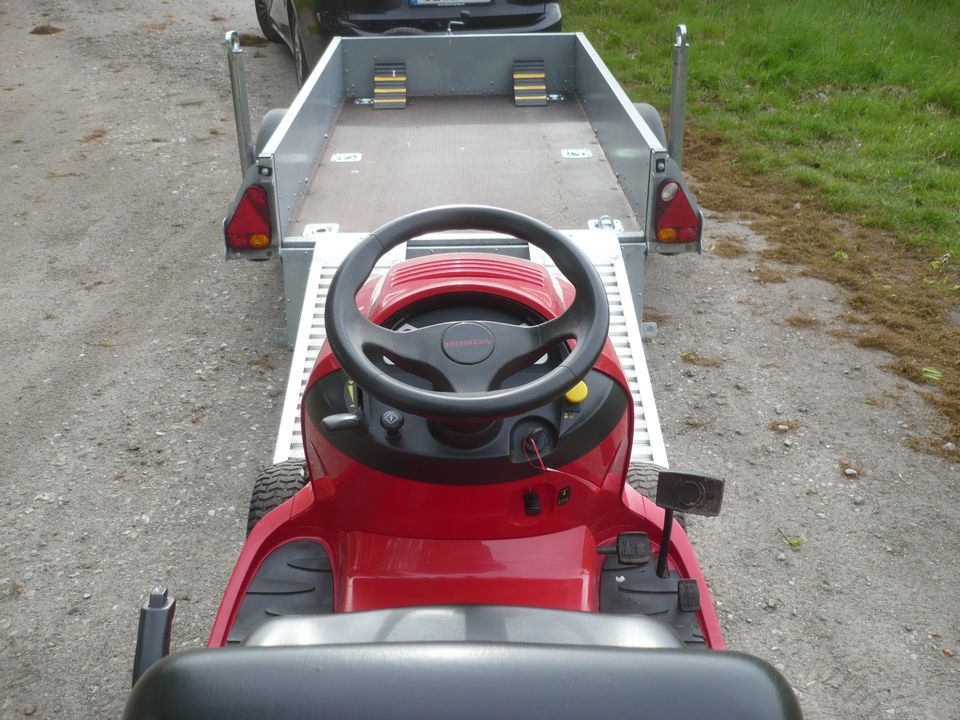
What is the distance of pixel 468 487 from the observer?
6.67 ft

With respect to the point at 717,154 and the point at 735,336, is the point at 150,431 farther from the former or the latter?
the point at 717,154

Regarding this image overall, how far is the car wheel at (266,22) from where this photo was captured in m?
9.87

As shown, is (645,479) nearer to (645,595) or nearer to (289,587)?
(645,595)

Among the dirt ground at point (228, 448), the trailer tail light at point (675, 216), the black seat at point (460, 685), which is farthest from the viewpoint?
the trailer tail light at point (675, 216)

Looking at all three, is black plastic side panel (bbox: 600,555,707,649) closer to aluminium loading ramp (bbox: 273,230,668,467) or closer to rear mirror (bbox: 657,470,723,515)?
rear mirror (bbox: 657,470,723,515)

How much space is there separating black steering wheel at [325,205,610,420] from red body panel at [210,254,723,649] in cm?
18

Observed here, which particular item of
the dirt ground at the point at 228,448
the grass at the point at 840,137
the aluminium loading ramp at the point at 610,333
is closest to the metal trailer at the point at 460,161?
the aluminium loading ramp at the point at 610,333

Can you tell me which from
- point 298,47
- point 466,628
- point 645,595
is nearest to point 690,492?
point 645,595

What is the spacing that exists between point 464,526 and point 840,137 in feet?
22.2

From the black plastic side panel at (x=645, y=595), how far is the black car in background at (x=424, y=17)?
5348 mm

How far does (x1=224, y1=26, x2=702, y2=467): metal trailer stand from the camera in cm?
383

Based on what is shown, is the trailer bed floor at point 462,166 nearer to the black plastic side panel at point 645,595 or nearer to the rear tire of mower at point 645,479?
the rear tire of mower at point 645,479

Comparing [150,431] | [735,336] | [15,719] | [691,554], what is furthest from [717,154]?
[15,719]

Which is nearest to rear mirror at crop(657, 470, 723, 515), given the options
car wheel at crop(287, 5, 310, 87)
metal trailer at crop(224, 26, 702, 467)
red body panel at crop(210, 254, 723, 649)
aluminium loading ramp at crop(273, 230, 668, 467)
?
red body panel at crop(210, 254, 723, 649)
